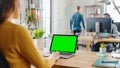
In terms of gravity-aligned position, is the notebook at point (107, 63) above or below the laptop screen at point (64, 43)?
below

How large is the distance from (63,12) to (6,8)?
629 cm

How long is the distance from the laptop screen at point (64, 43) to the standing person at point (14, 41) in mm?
916

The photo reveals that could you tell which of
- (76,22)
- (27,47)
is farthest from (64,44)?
(76,22)

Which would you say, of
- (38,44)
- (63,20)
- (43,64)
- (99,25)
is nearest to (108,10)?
(63,20)

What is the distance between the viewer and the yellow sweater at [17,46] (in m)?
1.27

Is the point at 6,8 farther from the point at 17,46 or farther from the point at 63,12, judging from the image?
the point at 63,12

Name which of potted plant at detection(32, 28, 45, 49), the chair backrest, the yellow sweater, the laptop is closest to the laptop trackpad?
the laptop

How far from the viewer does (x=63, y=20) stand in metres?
7.55

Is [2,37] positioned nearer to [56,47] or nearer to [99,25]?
[56,47]

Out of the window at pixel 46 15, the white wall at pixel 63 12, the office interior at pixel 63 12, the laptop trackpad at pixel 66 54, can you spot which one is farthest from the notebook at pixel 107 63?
the white wall at pixel 63 12

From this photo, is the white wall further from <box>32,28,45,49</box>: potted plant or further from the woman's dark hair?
the woman's dark hair

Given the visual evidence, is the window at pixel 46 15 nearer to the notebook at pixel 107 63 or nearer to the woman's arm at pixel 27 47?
the notebook at pixel 107 63

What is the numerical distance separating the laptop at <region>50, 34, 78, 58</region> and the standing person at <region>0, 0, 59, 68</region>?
903mm

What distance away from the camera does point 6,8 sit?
50.1 inches
